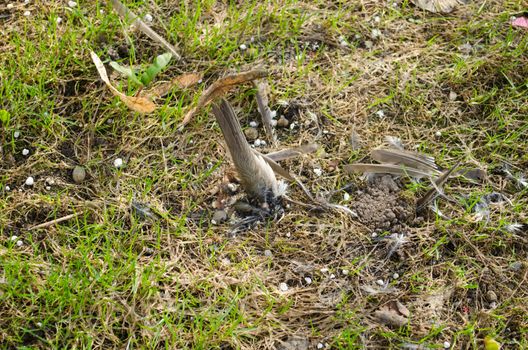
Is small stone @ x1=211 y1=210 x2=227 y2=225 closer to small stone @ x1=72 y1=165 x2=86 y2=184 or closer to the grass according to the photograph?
the grass

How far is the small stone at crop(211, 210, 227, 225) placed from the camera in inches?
101

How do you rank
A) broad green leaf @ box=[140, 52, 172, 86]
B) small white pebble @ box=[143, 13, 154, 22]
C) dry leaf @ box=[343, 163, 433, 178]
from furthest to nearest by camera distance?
small white pebble @ box=[143, 13, 154, 22], dry leaf @ box=[343, 163, 433, 178], broad green leaf @ box=[140, 52, 172, 86]

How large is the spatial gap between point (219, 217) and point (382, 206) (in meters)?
0.66

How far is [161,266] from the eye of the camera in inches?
95.0

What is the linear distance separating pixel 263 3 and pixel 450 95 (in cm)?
96

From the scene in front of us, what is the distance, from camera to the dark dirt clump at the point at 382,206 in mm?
2576

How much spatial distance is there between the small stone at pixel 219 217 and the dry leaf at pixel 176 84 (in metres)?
0.58

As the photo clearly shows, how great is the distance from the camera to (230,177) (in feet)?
8.68

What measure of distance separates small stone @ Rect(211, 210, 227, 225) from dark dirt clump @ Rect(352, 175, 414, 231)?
1.71ft

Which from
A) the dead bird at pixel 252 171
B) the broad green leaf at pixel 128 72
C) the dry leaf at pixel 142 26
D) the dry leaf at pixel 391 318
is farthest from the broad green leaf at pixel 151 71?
the dry leaf at pixel 391 318

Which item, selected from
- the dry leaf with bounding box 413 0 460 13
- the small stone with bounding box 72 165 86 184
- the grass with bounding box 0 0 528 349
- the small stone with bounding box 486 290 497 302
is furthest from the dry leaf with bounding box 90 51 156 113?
the small stone with bounding box 486 290 497 302

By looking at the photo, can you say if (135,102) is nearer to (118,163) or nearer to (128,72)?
(128,72)

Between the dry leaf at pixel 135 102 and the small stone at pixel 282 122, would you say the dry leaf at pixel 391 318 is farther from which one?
the dry leaf at pixel 135 102

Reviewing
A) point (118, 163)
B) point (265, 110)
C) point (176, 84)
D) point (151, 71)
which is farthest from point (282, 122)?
point (118, 163)
